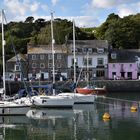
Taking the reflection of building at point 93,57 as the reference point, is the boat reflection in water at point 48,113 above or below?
below

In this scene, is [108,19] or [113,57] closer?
[113,57]

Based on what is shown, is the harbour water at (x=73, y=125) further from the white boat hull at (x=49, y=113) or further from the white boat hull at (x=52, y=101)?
the white boat hull at (x=52, y=101)

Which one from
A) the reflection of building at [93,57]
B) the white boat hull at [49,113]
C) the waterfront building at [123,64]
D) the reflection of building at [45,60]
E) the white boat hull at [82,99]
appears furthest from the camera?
the waterfront building at [123,64]

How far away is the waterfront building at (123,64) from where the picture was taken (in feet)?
284

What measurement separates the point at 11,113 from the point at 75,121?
574 centimetres

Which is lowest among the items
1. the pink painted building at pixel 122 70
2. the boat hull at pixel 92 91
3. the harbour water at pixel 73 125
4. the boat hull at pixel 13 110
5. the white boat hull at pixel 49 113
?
the harbour water at pixel 73 125

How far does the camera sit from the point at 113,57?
3472 inches

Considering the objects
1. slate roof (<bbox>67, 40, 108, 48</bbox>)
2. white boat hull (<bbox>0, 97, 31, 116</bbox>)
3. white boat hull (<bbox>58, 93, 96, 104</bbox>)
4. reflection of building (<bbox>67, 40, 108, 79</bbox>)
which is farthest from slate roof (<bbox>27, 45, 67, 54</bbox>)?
white boat hull (<bbox>0, 97, 31, 116</bbox>)

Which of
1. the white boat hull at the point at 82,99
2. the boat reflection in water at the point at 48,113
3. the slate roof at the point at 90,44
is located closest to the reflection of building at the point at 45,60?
the slate roof at the point at 90,44

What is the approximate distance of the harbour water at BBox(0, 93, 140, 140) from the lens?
32978 mm

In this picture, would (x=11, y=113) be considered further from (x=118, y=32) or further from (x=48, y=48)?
(x=118, y=32)

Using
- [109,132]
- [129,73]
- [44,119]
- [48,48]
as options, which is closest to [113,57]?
[129,73]

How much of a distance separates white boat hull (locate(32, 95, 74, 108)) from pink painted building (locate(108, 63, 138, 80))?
1504 inches

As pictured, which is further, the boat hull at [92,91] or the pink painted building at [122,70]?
the pink painted building at [122,70]
